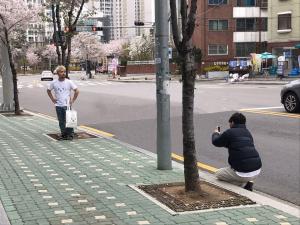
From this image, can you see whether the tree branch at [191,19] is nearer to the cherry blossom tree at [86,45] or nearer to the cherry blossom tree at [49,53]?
the cherry blossom tree at [86,45]

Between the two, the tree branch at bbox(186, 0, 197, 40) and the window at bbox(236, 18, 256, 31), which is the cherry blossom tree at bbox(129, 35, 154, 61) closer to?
the window at bbox(236, 18, 256, 31)

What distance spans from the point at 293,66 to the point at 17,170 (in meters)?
47.1

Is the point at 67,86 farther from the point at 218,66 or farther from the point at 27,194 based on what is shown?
the point at 218,66

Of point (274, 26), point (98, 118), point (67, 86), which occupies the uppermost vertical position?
point (274, 26)

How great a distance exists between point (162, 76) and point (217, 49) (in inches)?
2255

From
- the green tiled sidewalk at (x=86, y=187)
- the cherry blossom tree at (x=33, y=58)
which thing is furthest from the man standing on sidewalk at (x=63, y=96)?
the cherry blossom tree at (x=33, y=58)

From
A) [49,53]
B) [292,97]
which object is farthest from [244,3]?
[49,53]

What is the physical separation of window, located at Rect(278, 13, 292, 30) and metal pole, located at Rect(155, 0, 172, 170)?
156 ft

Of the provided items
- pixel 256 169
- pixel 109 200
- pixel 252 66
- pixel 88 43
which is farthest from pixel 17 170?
pixel 88 43

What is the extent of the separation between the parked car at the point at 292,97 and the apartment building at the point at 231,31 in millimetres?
46741

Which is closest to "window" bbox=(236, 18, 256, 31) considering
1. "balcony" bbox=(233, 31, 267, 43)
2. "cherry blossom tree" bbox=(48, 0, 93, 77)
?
"balcony" bbox=(233, 31, 267, 43)

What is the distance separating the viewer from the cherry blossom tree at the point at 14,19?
56.2ft

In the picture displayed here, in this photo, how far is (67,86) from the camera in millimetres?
11461

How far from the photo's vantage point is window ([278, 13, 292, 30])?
52.8 meters
